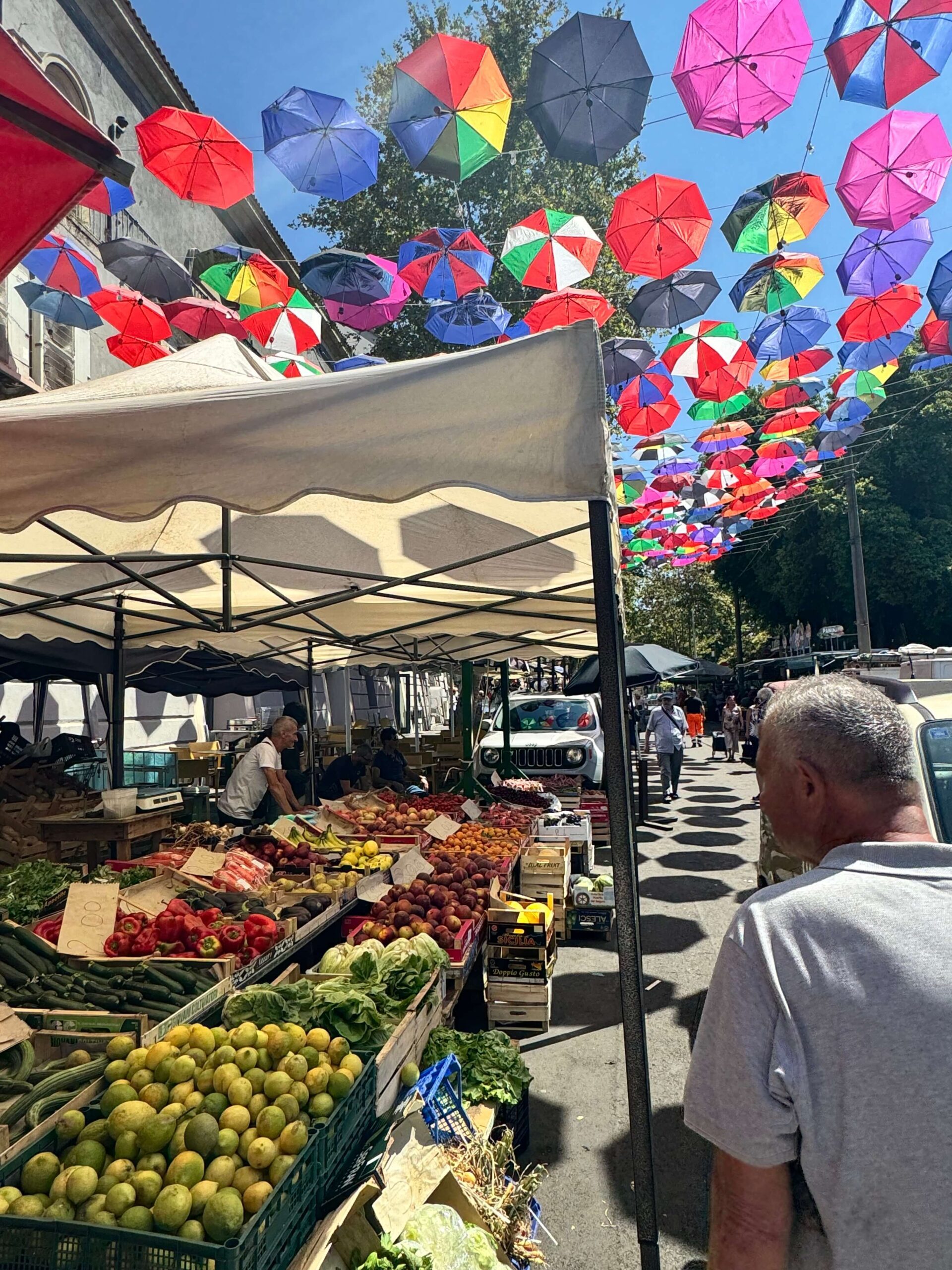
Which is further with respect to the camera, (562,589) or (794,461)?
(794,461)

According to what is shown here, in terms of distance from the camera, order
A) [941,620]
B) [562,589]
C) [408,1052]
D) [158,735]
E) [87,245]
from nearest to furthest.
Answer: [408,1052] < [562,589] < [87,245] < [158,735] < [941,620]

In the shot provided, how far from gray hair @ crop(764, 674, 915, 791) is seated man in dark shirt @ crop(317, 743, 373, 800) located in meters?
9.58

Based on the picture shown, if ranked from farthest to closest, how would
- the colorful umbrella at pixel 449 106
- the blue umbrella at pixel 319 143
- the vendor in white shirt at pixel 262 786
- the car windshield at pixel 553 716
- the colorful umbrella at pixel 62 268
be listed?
the car windshield at pixel 553 716 < the colorful umbrella at pixel 62 268 < the vendor in white shirt at pixel 262 786 < the blue umbrella at pixel 319 143 < the colorful umbrella at pixel 449 106

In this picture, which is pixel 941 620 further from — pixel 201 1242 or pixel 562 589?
pixel 201 1242

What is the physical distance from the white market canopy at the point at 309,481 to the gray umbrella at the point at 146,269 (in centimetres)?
455

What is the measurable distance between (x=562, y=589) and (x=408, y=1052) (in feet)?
10.5

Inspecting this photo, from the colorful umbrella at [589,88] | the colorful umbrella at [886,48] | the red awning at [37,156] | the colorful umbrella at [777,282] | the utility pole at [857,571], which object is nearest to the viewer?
the red awning at [37,156]

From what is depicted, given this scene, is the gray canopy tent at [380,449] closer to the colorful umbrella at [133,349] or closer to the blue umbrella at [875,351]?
the colorful umbrella at [133,349]

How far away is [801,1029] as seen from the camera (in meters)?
1.34

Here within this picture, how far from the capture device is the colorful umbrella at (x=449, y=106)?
247 inches

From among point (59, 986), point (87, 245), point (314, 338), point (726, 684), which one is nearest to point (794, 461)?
point (314, 338)

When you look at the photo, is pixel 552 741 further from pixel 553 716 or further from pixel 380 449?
pixel 380 449

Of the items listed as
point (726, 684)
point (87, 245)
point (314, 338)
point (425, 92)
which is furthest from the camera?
point (726, 684)

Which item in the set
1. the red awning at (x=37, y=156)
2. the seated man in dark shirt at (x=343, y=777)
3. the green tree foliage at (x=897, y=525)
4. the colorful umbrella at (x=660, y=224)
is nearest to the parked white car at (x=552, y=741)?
the seated man in dark shirt at (x=343, y=777)
